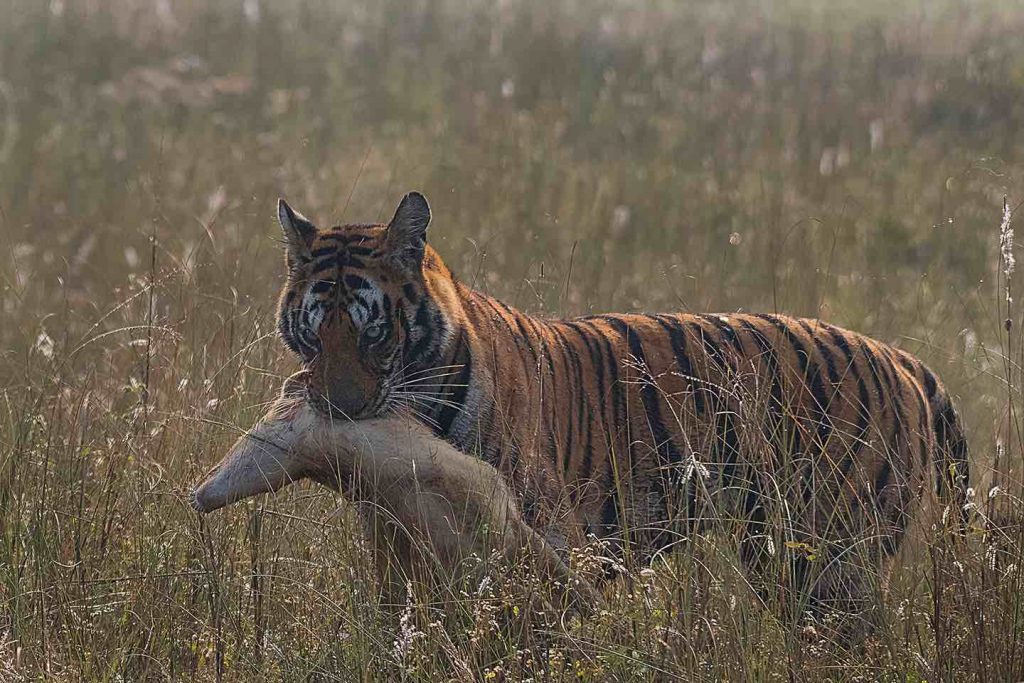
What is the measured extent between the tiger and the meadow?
0.20 m

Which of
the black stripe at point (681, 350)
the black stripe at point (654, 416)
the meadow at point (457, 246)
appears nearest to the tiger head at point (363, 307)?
the meadow at point (457, 246)

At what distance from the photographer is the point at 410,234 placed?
177 inches

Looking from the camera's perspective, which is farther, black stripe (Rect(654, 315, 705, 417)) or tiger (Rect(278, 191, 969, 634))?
black stripe (Rect(654, 315, 705, 417))

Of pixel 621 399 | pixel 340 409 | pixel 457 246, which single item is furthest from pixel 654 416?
pixel 457 246

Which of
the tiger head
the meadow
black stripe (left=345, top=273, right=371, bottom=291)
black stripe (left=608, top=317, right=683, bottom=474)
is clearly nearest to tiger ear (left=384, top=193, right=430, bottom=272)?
the tiger head

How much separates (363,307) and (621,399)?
86 centimetres

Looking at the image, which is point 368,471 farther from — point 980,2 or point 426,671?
point 980,2

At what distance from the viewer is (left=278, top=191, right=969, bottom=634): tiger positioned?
4.23 metres

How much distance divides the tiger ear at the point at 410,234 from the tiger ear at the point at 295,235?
0.23 metres

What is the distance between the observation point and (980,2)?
21547 mm

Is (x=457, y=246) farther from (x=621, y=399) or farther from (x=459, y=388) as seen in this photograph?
(x=459, y=388)

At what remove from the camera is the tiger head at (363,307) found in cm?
430

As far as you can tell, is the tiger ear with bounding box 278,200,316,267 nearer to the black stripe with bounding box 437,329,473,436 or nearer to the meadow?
the meadow

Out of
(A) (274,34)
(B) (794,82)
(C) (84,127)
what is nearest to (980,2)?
(B) (794,82)
